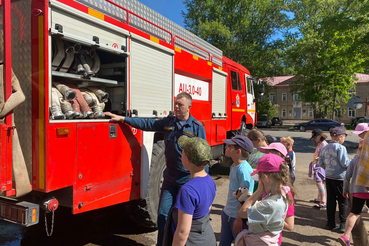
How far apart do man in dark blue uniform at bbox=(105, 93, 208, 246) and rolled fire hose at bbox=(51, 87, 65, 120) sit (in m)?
0.60

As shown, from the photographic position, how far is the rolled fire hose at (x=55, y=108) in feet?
8.66

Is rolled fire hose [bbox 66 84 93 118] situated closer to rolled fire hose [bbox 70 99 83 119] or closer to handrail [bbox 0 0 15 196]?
rolled fire hose [bbox 70 99 83 119]

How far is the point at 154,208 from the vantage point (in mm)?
3898

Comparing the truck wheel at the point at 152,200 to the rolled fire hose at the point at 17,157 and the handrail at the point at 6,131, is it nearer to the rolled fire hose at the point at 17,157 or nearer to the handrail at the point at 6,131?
the rolled fire hose at the point at 17,157

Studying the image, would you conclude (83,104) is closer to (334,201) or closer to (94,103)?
(94,103)

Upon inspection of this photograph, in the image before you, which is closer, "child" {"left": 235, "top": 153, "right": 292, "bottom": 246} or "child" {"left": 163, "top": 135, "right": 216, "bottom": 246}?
"child" {"left": 163, "top": 135, "right": 216, "bottom": 246}

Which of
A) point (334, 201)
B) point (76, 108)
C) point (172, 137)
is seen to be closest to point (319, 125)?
point (334, 201)

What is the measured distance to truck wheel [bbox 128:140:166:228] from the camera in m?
3.82

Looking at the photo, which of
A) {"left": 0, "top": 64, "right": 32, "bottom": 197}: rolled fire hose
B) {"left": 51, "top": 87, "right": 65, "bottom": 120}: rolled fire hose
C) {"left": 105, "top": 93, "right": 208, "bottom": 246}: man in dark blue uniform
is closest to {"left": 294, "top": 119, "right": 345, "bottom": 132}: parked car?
{"left": 105, "top": 93, "right": 208, "bottom": 246}: man in dark blue uniform

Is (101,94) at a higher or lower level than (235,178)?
higher

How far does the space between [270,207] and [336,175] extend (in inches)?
110

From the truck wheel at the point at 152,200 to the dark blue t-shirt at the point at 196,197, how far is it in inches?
72.6

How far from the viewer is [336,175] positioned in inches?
171

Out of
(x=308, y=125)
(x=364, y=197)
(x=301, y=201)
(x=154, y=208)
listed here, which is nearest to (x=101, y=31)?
(x=154, y=208)
